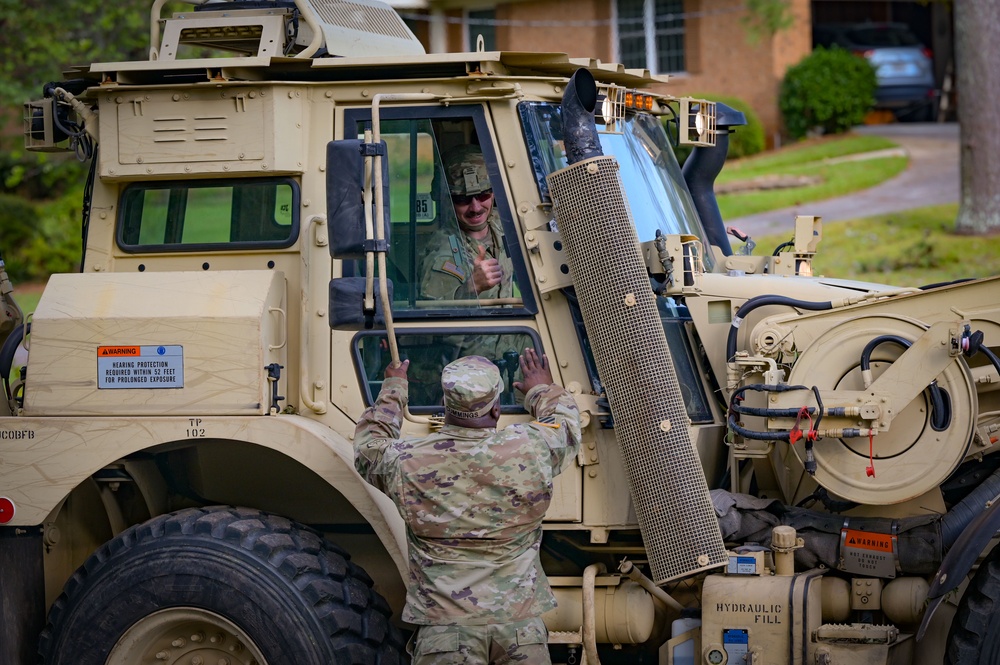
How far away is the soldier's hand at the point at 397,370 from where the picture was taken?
15.2 feet

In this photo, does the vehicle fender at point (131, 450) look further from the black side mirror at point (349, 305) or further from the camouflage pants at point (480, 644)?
the black side mirror at point (349, 305)

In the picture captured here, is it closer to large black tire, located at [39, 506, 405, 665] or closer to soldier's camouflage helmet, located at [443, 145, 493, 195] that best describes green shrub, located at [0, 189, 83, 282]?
large black tire, located at [39, 506, 405, 665]

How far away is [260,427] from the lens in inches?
184

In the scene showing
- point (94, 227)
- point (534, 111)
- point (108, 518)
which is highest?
point (534, 111)

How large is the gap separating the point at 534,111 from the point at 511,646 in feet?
6.58

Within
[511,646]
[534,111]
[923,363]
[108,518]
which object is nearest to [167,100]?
[534,111]

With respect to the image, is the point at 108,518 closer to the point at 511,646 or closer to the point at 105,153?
the point at 105,153

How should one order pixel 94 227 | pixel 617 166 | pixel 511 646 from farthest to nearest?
pixel 94 227
pixel 617 166
pixel 511 646

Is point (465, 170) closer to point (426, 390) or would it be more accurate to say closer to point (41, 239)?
point (426, 390)

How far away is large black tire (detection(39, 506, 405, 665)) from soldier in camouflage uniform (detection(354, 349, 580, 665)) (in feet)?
0.92

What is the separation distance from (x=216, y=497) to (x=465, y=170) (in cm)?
170

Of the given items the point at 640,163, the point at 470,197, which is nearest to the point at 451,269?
the point at 470,197

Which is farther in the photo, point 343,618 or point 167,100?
point 167,100

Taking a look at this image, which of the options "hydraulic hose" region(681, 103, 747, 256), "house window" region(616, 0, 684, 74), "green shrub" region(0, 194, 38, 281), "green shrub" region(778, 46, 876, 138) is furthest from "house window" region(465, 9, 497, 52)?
"hydraulic hose" region(681, 103, 747, 256)
